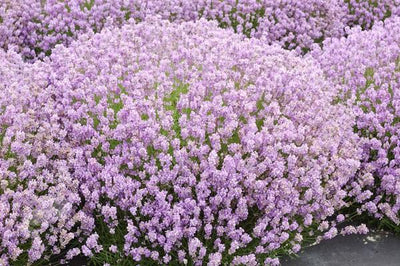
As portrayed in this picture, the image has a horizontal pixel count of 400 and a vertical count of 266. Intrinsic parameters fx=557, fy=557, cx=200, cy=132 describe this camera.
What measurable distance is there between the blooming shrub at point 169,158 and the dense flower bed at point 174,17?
2080 mm

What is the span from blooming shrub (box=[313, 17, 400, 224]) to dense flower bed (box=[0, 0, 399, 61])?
108cm

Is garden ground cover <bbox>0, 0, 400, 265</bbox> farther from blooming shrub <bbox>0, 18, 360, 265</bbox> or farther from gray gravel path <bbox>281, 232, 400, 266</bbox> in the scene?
gray gravel path <bbox>281, 232, 400, 266</bbox>

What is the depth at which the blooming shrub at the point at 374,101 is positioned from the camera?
5.07 m

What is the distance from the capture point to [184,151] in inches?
166

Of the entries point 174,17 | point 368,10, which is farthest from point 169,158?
point 368,10

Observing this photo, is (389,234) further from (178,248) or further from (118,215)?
(118,215)

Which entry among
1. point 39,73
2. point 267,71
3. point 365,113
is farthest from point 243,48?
point 39,73

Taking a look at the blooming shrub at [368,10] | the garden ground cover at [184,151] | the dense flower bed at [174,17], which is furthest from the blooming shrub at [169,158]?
Answer: the blooming shrub at [368,10]

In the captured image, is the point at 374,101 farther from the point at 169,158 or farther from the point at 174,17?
the point at 174,17

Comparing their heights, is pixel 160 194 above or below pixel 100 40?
below

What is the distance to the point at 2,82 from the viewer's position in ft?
17.4

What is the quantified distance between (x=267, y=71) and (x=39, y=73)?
6.93ft

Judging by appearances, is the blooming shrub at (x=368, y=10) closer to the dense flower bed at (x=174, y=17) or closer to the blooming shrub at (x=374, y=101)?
the dense flower bed at (x=174, y=17)

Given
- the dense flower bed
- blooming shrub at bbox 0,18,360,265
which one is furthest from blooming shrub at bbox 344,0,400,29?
blooming shrub at bbox 0,18,360,265
